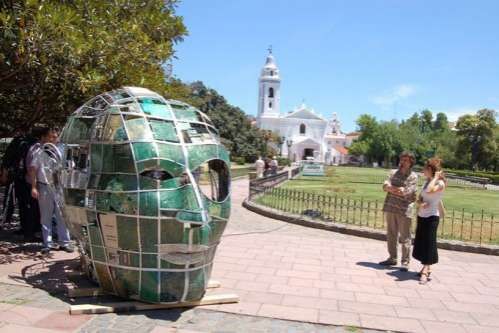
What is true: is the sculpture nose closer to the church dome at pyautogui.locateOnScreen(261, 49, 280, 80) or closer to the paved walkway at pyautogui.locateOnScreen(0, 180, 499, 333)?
the paved walkway at pyautogui.locateOnScreen(0, 180, 499, 333)

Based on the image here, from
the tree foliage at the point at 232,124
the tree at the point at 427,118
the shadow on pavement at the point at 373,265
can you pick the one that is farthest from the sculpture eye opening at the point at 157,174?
the tree at the point at 427,118

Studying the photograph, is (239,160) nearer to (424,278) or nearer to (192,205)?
(424,278)

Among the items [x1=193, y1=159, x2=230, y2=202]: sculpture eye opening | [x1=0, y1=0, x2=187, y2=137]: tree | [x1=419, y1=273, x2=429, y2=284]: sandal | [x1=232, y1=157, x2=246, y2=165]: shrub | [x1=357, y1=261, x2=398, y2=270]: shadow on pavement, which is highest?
[x1=0, y1=0, x2=187, y2=137]: tree

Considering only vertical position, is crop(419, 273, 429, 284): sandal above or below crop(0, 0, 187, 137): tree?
below

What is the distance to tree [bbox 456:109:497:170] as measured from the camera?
59438 mm

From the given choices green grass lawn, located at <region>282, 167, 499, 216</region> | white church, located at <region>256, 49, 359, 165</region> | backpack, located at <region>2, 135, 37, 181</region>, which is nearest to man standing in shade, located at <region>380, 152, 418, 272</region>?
backpack, located at <region>2, 135, 37, 181</region>

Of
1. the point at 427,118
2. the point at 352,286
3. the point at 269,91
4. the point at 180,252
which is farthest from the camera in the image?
the point at 427,118

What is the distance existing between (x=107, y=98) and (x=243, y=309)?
8.87 ft

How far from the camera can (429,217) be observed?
7.04 metres

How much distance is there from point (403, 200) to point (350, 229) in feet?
11.6

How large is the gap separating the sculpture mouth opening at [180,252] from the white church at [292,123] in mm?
92265

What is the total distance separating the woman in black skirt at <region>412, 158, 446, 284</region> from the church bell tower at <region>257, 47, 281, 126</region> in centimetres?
9166

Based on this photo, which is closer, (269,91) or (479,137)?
(479,137)

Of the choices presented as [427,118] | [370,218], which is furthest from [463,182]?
[427,118]
